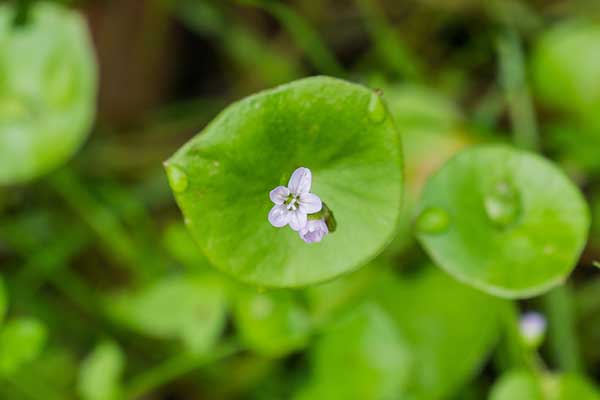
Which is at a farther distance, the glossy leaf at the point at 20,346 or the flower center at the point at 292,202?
the glossy leaf at the point at 20,346

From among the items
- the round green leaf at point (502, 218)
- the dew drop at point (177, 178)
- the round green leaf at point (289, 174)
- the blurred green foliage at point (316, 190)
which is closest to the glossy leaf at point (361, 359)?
the blurred green foliage at point (316, 190)

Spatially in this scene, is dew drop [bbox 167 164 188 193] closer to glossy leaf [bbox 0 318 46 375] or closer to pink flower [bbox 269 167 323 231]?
pink flower [bbox 269 167 323 231]

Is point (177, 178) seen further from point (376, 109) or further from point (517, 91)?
point (517, 91)

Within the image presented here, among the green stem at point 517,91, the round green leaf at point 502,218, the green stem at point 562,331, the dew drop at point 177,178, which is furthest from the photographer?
the green stem at point 517,91

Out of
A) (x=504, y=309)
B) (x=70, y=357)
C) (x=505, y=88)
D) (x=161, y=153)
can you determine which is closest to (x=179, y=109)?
(x=161, y=153)

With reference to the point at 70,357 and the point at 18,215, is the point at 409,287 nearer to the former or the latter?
the point at 70,357

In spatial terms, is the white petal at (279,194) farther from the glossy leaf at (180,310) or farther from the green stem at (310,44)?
the green stem at (310,44)
